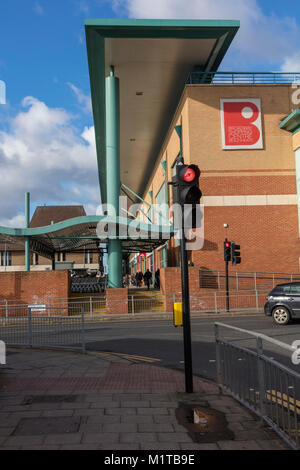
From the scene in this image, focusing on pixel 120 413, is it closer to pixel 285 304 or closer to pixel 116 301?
pixel 285 304

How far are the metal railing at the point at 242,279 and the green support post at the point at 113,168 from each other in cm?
501

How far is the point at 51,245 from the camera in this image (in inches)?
1313

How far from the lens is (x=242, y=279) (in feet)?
83.4

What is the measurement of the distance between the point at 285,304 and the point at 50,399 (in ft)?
37.8

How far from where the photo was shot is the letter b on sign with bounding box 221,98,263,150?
25.9 metres

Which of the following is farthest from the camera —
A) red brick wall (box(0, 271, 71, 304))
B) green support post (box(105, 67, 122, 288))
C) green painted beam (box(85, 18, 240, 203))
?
green support post (box(105, 67, 122, 288))

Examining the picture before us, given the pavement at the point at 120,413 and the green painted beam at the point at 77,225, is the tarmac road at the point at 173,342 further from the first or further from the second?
the green painted beam at the point at 77,225

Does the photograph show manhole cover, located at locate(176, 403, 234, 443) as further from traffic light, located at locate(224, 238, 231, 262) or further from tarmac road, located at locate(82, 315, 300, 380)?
traffic light, located at locate(224, 238, 231, 262)

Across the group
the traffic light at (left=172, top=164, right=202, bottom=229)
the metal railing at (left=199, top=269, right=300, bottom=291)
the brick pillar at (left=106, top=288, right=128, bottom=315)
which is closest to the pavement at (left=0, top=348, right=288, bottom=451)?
the traffic light at (left=172, top=164, right=202, bottom=229)

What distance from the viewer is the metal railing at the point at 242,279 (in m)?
25.1

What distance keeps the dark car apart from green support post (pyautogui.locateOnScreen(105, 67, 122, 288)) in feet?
36.9

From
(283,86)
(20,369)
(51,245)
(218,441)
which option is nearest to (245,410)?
(218,441)


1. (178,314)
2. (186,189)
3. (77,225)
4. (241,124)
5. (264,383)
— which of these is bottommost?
(264,383)

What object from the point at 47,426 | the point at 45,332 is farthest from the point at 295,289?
the point at 47,426
